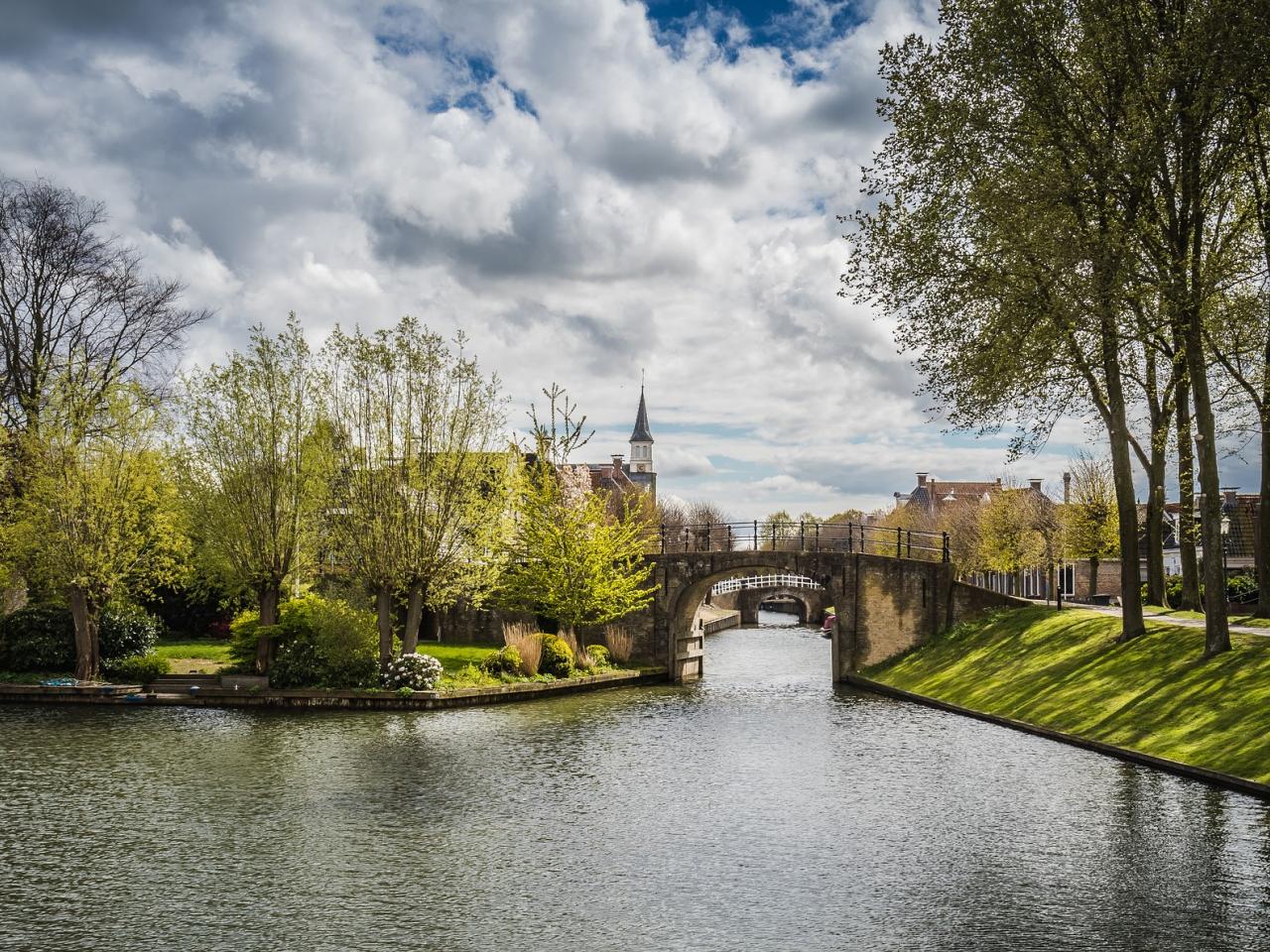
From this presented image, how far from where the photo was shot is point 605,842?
54.7ft

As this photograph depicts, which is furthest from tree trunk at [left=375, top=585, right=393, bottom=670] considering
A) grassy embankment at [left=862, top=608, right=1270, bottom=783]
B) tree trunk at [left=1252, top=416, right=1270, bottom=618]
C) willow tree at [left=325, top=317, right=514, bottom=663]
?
tree trunk at [left=1252, top=416, right=1270, bottom=618]

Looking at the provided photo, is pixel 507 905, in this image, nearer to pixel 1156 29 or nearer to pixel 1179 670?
pixel 1179 670

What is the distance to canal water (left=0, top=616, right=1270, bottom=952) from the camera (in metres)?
12.8

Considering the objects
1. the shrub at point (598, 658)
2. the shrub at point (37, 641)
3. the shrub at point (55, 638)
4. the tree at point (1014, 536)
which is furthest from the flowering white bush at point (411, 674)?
the tree at point (1014, 536)

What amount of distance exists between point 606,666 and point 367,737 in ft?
48.6

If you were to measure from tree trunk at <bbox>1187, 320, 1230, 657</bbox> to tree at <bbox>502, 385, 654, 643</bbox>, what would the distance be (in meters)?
19.5

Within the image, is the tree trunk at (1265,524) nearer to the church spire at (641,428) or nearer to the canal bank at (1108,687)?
the canal bank at (1108,687)

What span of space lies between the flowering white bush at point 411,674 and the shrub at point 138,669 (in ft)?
24.2

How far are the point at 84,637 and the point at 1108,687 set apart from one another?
95.1ft

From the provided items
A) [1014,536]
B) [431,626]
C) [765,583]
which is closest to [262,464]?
[431,626]

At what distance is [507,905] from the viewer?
13609 mm

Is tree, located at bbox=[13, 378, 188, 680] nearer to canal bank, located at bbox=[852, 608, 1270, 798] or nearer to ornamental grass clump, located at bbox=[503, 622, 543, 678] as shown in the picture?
ornamental grass clump, located at bbox=[503, 622, 543, 678]

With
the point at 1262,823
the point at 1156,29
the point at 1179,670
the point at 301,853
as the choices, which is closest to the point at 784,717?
the point at 1179,670

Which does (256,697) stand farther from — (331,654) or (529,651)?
(529,651)
